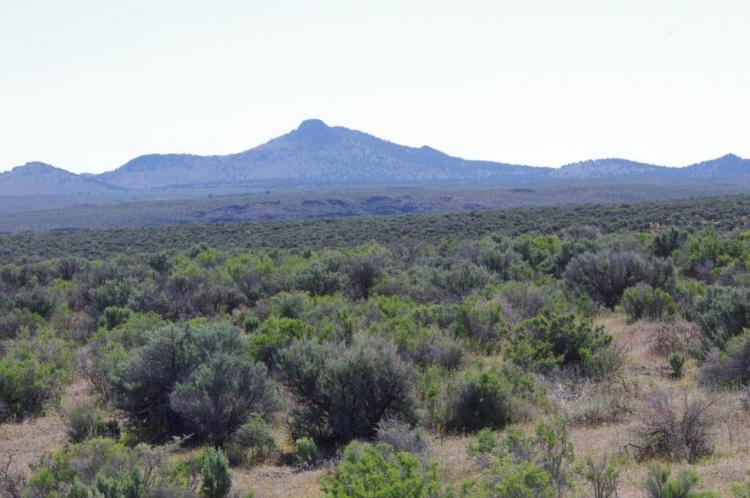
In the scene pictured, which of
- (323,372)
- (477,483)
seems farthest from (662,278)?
(477,483)

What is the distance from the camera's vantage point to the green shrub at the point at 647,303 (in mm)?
12812

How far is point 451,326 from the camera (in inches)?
465

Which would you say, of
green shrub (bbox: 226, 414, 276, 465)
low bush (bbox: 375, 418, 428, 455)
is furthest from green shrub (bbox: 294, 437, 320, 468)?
low bush (bbox: 375, 418, 428, 455)

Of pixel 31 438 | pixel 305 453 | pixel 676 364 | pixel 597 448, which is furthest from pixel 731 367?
pixel 31 438

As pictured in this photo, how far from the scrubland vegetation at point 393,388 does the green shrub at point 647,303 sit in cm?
4

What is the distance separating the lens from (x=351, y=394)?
795 centimetres

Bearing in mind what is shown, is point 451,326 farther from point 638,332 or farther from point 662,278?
point 662,278

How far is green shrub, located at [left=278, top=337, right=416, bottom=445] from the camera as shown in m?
7.92

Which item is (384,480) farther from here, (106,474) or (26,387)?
(26,387)

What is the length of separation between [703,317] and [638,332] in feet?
6.15

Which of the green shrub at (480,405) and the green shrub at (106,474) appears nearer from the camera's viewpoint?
the green shrub at (106,474)

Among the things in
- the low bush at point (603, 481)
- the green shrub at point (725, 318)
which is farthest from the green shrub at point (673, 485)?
the green shrub at point (725, 318)

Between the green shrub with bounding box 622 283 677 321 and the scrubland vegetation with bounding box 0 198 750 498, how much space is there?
0.04 m

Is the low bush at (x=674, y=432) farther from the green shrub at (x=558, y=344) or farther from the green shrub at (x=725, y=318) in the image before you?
the green shrub at (x=725, y=318)
